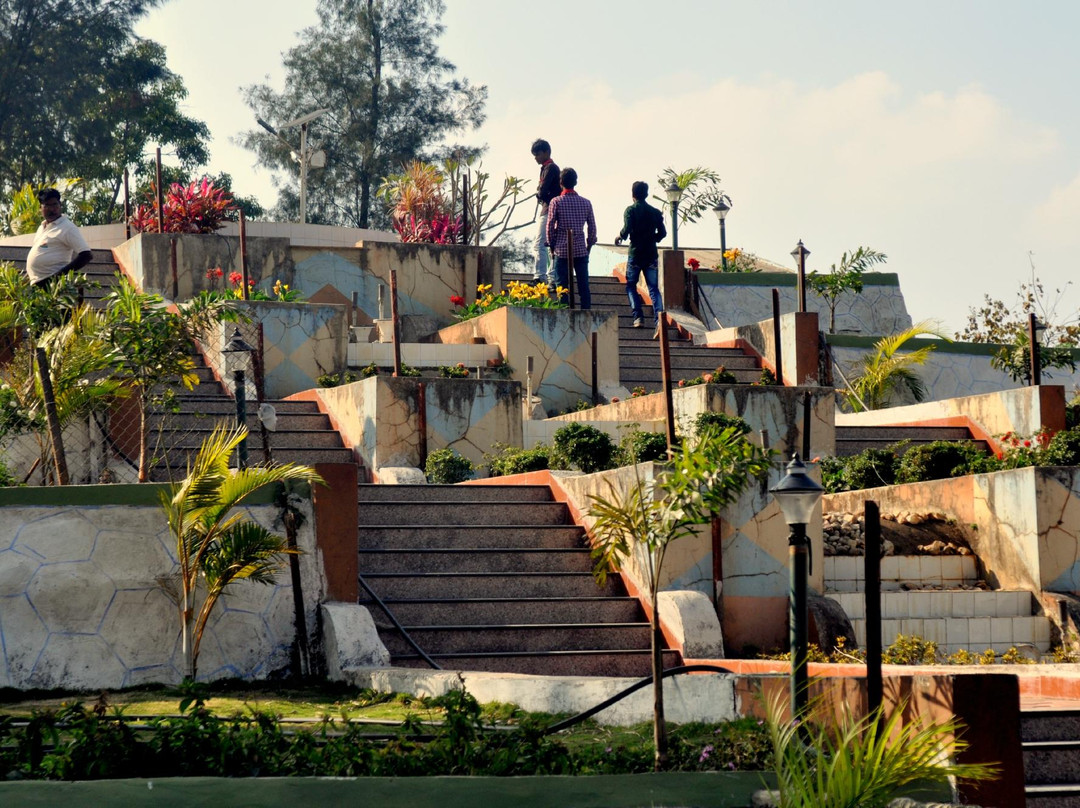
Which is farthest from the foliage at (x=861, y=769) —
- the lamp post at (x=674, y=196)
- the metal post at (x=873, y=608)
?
the lamp post at (x=674, y=196)

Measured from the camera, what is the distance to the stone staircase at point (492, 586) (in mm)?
11969

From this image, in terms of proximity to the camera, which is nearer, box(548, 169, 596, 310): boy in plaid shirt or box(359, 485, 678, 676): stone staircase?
box(359, 485, 678, 676): stone staircase

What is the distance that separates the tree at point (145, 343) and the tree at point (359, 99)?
29110mm

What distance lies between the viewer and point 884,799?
6.76 meters

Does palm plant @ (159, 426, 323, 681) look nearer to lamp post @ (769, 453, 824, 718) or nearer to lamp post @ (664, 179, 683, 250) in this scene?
lamp post @ (769, 453, 824, 718)

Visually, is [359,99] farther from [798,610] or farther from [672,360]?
[798,610]

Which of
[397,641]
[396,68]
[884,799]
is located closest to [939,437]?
[397,641]

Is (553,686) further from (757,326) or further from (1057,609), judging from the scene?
(757,326)

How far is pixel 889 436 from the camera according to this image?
1941 centimetres

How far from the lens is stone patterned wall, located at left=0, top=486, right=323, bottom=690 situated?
427 inches

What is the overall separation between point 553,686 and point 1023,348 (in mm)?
13554

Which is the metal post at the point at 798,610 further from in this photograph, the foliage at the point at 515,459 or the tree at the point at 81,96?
the tree at the point at 81,96

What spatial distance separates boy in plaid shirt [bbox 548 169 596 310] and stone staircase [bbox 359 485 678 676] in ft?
26.8

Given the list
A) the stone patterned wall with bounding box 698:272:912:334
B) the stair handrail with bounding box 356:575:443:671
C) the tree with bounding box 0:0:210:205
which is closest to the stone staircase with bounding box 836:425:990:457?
the stone patterned wall with bounding box 698:272:912:334
